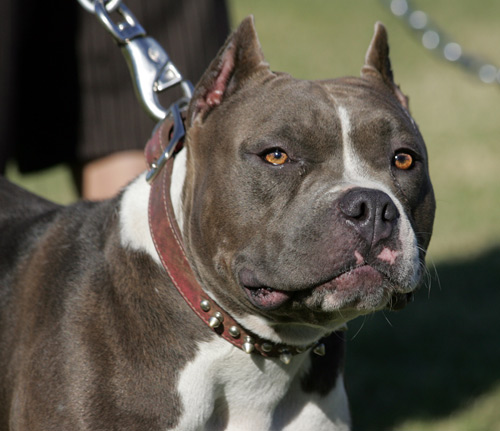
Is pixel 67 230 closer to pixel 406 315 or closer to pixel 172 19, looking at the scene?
pixel 172 19

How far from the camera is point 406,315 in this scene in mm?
6305

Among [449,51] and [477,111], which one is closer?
[449,51]

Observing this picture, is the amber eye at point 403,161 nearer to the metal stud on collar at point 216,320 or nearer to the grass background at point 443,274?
the grass background at point 443,274

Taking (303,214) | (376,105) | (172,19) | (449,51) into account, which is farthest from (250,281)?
(449,51)

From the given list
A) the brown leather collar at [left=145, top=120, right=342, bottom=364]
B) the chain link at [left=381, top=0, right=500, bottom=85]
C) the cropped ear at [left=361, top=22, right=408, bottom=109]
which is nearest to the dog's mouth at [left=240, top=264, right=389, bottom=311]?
the brown leather collar at [left=145, top=120, right=342, bottom=364]

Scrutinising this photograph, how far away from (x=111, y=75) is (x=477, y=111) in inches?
314

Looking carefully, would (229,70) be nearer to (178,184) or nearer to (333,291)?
(178,184)

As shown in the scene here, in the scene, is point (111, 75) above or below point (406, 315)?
above

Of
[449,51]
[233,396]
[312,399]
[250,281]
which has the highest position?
[250,281]

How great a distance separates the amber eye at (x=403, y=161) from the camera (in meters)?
3.33

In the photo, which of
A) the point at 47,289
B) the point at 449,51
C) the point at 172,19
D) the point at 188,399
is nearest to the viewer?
the point at 188,399

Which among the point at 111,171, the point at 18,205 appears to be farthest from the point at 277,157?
the point at 111,171

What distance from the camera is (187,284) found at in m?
3.30

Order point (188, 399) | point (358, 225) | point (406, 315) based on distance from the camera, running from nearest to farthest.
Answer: point (358, 225)
point (188, 399)
point (406, 315)
